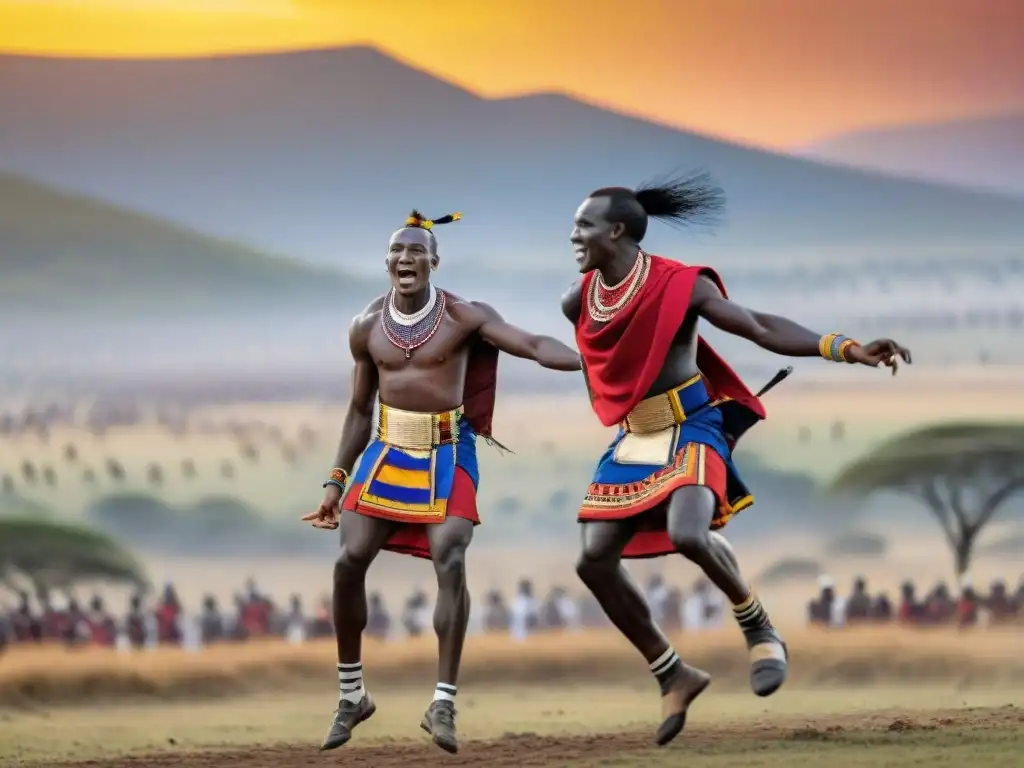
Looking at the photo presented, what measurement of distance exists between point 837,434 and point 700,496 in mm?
12710

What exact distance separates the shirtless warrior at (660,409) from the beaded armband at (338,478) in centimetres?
138

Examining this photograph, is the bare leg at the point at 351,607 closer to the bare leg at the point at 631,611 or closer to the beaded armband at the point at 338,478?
the beaded armband at the point at 338,478

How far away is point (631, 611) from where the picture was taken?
885 centimetres

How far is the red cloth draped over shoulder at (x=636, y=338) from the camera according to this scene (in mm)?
8617

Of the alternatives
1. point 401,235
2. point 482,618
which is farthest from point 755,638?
point 482,618

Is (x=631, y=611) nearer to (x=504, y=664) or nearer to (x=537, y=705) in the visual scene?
(x=537, y=705)

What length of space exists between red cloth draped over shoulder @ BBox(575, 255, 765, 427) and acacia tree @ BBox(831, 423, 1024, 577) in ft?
43.5

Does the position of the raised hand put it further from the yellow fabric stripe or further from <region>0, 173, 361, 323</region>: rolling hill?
<region>0, 173, 361, 323</region>: rolling hill

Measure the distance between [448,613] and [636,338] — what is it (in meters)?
1.56

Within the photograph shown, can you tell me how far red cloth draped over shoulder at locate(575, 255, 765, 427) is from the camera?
8.62 m

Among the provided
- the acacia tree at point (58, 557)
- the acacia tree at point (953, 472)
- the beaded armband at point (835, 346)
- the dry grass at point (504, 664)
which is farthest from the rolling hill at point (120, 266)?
the beaded armband at point (835, 346)

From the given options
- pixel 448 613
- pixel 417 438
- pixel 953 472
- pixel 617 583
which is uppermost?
pixel 953 472

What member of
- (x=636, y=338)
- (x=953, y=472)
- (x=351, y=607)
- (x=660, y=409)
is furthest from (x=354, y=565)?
(x=953, y=472)

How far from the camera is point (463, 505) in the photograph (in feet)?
29.9
